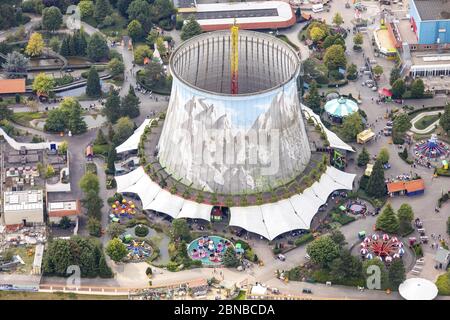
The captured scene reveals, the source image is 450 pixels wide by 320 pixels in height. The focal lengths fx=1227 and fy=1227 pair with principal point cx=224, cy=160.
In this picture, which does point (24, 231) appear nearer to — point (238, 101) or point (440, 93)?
point (238, 101)

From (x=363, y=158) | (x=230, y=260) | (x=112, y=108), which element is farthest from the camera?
(x=112, y=108)

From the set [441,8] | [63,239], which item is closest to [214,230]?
[63,239]

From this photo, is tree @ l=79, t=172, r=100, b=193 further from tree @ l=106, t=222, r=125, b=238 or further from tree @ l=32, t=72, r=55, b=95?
tree @ l=32, t=72, r=55, b=95

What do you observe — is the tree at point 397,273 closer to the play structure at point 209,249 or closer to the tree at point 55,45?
the play structure at point 209,249

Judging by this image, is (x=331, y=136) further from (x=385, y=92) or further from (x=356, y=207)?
(x=385, y=92)

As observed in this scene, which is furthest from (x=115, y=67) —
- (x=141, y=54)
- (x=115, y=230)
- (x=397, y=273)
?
(x=397, y=273)

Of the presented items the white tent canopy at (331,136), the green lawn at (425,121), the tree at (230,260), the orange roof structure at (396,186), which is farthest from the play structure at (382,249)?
the green lawn at (425,121)
